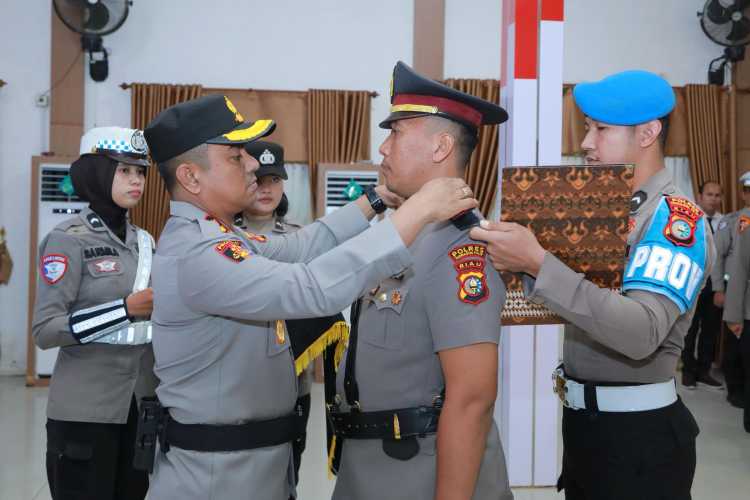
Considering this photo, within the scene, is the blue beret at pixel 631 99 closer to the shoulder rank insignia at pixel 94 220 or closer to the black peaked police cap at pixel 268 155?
the shoulder rank insignia at pixel 94 220

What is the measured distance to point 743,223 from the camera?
5.52 m

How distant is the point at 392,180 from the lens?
1869 millimetres

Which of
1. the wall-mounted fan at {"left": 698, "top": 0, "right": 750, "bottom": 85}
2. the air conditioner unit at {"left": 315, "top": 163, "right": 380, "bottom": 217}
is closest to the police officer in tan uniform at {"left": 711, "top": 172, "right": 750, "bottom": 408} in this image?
the wall-mounted fan at {"left": 698, "top": 0, "right": 750, "bottom": 85}

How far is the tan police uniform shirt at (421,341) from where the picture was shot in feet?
5.39

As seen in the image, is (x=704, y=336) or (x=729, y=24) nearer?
(x=704, y=336)

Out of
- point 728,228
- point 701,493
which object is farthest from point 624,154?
point 728,228

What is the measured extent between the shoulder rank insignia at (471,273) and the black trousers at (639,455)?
0.67 m

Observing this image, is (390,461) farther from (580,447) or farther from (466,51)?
(466,51)

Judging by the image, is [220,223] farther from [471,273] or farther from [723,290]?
[723,290]

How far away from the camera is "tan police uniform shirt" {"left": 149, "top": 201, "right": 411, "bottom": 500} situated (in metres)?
1.48

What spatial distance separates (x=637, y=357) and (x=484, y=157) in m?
5.83

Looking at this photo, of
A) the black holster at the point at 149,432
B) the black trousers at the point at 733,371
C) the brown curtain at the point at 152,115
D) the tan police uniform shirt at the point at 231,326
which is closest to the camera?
the tan police uniform shirt at the point at 231,326

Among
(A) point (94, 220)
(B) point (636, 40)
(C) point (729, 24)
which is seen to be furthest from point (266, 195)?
(C) point (729, 24)

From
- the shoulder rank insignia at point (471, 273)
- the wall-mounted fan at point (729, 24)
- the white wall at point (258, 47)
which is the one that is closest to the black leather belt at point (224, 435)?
the shoulder rank insignia at point (471, 273)
